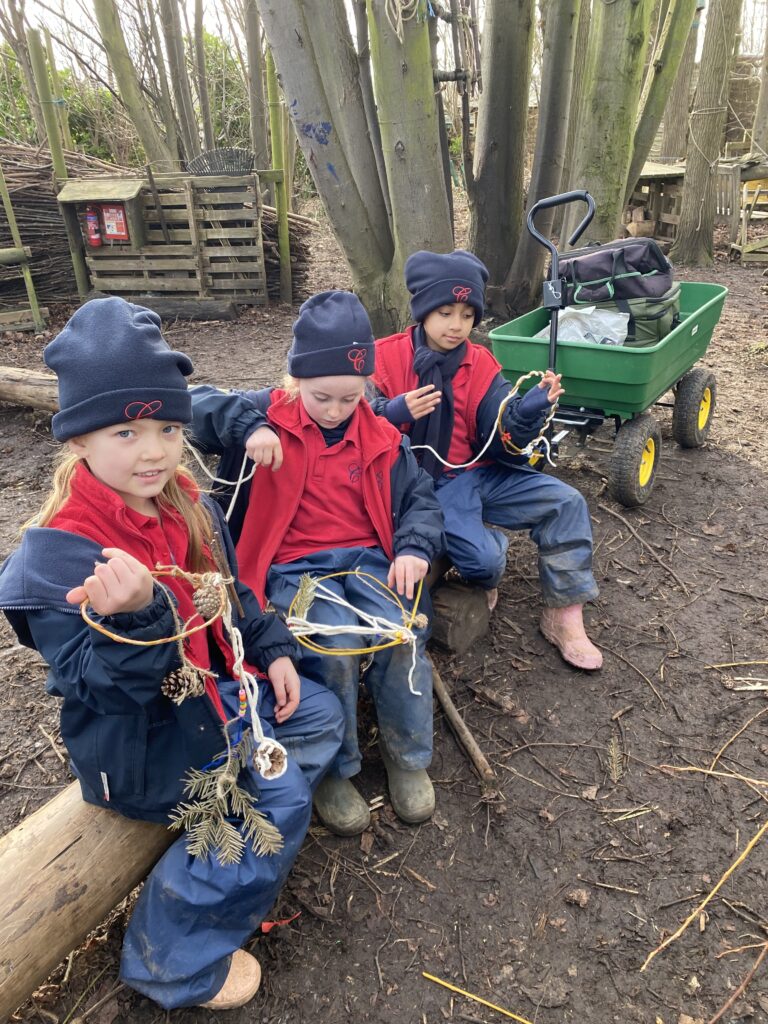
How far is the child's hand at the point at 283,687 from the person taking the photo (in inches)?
83.2

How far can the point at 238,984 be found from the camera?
1.90m

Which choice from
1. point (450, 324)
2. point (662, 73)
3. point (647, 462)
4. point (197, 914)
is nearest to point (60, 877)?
point (197, 914)

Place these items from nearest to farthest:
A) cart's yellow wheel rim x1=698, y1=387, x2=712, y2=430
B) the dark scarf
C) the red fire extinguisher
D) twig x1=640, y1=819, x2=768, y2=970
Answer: twig x1=640, y1=819, x2=768, y2=970
the dark scarf
cart's yellow wheel rim x1=698, y1=387, x2=712, y2=430
the red fire extinguisher

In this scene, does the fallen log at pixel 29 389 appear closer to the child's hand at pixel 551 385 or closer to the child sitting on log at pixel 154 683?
the child's hand at pixel 551 385

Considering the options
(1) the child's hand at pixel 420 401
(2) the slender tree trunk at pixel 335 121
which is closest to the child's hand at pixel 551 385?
(1) the child's hand at pixel 420 401

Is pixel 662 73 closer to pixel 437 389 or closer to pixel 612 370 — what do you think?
pixel 612 370

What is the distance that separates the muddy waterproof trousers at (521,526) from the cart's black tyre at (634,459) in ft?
3.01

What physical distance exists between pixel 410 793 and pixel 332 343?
4.83 ft

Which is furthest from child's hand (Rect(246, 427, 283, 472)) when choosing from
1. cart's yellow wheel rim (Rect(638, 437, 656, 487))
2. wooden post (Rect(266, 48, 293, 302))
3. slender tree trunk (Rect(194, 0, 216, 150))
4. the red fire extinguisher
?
slender tree trunk (Rect(194, 0, 216, 150))

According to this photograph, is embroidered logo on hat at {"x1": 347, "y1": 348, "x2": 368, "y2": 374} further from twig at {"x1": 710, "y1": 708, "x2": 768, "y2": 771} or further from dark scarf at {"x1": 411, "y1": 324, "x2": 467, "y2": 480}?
twig at {"x1": 710, "y1": 708, "x2": 768, "y2": 771}

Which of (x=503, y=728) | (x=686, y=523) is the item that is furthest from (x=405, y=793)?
(x=686, y=523)

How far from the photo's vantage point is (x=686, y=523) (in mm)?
4090

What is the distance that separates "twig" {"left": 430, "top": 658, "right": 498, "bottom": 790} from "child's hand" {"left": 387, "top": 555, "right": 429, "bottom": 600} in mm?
531

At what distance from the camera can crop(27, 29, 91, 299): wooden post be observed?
27.9ft
